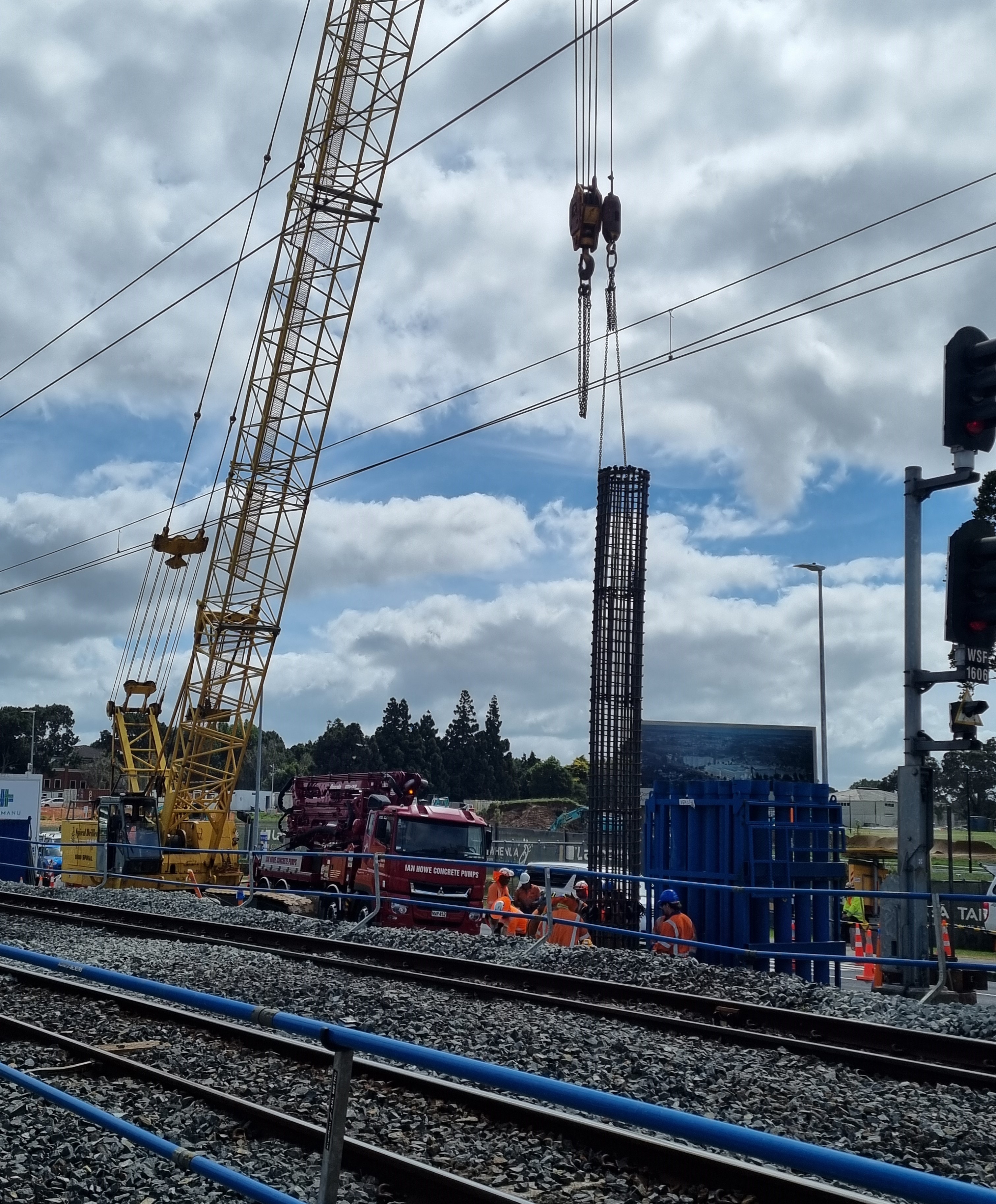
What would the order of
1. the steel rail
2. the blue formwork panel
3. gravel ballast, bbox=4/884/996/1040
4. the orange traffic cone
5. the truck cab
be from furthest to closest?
the orange traffic cone → the truck cab → the blue formwork panel → gravel ballast, bbox=4/884/996/1040 → the steel rail

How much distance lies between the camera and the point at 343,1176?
5.80 metres

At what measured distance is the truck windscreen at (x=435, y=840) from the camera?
21984 mm

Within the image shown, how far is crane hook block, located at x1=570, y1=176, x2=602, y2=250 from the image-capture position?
58.3 ft

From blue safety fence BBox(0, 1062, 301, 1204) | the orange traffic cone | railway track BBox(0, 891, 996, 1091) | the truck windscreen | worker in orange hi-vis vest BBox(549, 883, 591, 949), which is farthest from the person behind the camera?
the truck windscreen

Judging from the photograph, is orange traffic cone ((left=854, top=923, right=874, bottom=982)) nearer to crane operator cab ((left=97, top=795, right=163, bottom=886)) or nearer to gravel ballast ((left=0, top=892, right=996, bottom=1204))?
gravel ballast ((left=0, top=892, right=996, bottom=1204))

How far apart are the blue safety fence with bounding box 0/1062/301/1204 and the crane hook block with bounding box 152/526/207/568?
1012 inches

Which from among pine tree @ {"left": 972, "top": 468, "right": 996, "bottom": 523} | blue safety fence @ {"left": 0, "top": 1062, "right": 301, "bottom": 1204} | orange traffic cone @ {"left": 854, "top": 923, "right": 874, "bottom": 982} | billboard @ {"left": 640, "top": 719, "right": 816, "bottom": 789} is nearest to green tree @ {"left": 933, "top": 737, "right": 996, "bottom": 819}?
billboard @ {"left": 640, "top": 719, "right": 816, "bottom": 789}

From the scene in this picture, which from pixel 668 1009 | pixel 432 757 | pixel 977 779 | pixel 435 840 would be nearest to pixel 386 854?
pixel 435 840

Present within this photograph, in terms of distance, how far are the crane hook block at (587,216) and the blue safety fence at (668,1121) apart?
50.1 ft

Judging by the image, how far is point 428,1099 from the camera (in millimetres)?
7172

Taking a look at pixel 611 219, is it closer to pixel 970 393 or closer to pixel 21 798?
pixel 970 393

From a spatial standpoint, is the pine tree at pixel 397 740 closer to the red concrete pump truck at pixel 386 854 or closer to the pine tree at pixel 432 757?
the pine tree at pixel 432 757

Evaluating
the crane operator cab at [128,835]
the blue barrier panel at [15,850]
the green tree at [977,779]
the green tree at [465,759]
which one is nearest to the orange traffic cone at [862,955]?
the crane operator cab at [128,835]

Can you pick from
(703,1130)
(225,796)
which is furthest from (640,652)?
(703,1130)
